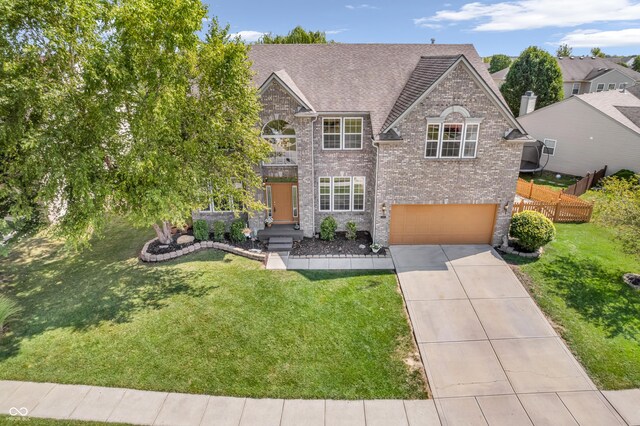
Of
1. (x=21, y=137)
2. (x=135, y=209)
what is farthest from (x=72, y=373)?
(x=21, y=137)

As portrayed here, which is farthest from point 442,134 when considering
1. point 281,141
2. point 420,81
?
point 281,141

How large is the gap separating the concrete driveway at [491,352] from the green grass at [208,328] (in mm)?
890

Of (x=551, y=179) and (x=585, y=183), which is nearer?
(x=585, y=183)

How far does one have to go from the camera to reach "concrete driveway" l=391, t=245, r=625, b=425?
9.48 metres

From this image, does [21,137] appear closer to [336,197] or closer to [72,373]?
[72,373]

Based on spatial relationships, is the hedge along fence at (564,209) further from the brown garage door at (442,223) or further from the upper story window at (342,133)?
the upper story window at (342,133)

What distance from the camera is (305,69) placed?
19859 millimetres

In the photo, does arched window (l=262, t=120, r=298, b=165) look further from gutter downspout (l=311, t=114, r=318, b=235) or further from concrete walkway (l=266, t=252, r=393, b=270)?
concrete walkway (l=266, t=252, r=393, b=270)

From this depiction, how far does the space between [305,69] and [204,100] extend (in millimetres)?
7764

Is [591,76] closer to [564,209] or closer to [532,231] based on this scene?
[564,209]

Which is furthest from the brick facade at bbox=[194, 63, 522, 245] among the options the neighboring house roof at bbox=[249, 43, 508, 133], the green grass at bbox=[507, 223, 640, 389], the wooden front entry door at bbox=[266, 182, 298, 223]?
the green grass at bbox=[507, 223, 640, 389]

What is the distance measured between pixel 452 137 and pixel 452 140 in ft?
0.45

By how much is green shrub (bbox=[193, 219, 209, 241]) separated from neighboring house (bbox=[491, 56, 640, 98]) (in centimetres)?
4879

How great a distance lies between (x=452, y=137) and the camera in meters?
16.7
